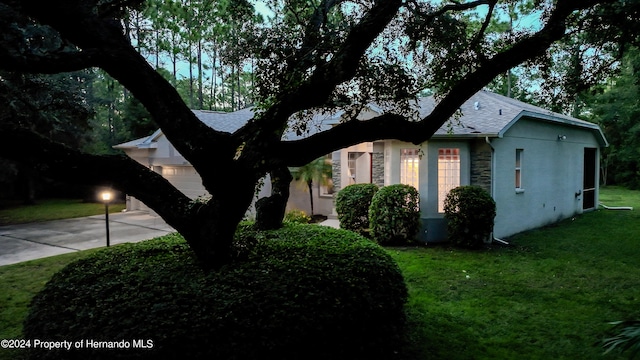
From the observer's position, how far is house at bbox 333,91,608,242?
1077 centimetres

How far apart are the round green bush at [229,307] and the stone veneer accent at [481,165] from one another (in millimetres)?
6700

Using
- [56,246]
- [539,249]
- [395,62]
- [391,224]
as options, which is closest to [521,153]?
[539,249]

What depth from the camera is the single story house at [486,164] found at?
35.4ft

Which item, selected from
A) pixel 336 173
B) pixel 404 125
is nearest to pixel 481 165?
pixel 336 173

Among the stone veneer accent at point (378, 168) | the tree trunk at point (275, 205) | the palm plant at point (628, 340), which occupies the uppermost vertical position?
the stone veneer accent at point (378, 168)

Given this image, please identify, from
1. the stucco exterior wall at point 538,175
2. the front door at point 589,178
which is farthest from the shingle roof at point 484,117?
the front door at point 589,178

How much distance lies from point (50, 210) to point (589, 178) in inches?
944

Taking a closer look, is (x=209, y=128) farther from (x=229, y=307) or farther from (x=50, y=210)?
(x=50, y=210)

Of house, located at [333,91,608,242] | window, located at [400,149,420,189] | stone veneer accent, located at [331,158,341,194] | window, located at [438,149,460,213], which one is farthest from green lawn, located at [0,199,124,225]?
window, located at [438,149,460,213]

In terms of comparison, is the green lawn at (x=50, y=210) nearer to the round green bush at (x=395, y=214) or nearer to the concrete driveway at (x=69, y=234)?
the concrete driveway at (x=69, y=234)

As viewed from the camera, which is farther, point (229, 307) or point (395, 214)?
point (395, 214)

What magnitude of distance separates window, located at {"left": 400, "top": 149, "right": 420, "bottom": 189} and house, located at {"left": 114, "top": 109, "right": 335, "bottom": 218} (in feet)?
11.4

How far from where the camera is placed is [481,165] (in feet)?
35.3

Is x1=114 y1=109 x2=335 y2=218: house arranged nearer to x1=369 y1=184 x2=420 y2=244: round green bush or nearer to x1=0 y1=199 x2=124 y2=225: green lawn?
x1=0 y1=199 x2=124 y2=225: green lawn
